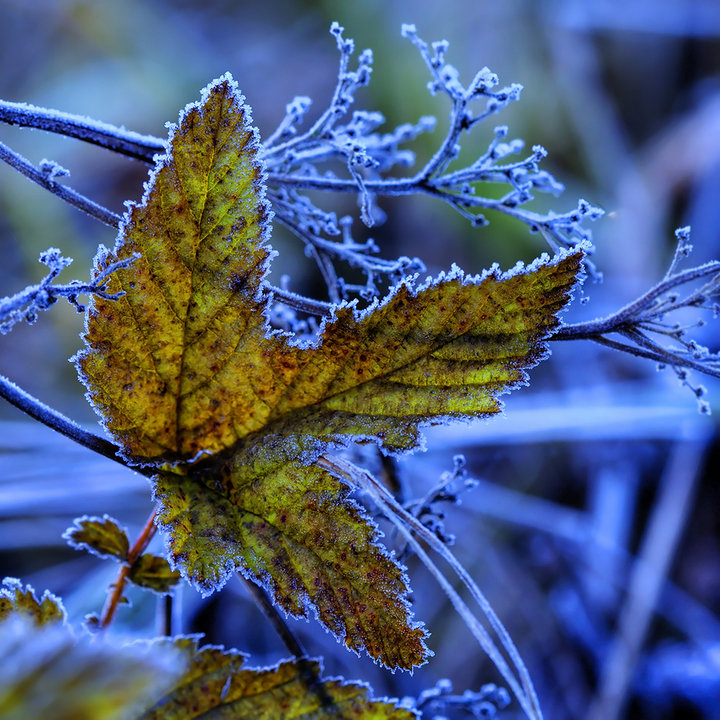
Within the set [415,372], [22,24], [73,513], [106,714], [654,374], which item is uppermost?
[22,24]

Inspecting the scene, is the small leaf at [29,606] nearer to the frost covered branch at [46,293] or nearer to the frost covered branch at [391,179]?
the frost covered branch at [46,293]

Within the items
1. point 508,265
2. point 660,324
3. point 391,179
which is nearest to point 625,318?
point 660,324

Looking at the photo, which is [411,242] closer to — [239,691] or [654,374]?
[654,374]

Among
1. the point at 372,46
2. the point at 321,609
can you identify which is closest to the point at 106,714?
the point at 321,609

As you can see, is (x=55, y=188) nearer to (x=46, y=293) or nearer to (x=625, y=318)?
(x=46, y=293)

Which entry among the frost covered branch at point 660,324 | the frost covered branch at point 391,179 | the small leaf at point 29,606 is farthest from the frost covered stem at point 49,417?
the frost covered branch at point 660,324

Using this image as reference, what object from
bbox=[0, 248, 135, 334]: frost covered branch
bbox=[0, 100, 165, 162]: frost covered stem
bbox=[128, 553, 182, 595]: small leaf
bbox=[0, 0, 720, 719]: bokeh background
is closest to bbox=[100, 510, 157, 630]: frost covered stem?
bbox=[128, 553, 182, 595]: small leaf
